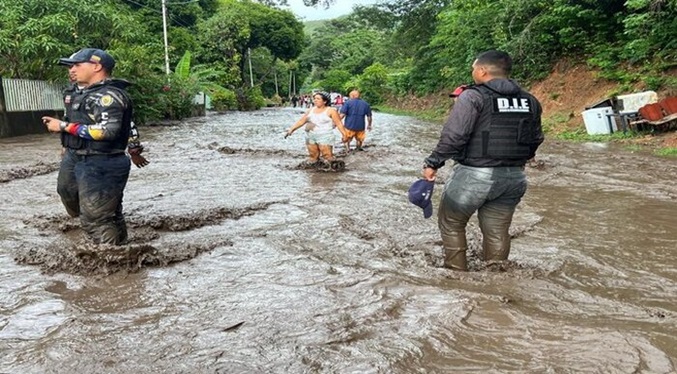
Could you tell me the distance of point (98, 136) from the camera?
4688 millimetres

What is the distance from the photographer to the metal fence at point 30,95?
669 inches

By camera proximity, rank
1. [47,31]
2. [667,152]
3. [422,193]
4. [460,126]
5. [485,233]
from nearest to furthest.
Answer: [460,126]
[422,193]
[485,233]
[667,152]
[47,31]

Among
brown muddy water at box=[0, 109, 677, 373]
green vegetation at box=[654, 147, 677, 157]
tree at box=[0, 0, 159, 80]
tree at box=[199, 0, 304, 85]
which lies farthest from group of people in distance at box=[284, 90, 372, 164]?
tree at box=[199, 0, 304, 85]

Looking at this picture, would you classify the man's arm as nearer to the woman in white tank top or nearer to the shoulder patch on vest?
the shoulder patch on vest

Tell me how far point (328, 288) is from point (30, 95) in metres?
17.0

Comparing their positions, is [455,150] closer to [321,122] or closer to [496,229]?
[496,229]

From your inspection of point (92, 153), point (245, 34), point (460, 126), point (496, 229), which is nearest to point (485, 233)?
point (496, 229)

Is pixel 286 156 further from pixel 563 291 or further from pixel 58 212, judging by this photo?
pixel 563 291

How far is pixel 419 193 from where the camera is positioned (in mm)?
4574

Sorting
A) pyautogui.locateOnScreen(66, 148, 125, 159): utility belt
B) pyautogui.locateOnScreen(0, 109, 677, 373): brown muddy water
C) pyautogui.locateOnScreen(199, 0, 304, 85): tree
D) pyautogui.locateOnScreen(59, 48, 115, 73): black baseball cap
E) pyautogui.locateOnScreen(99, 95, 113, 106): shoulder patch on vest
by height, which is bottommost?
pyautogui.locateOnScreen(0, 109, 677, 373): brown muddy water

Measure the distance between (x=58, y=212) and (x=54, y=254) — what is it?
2288mm

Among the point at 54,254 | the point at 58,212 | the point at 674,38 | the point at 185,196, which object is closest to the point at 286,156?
the point at 185,196

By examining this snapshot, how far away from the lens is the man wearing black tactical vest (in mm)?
4246

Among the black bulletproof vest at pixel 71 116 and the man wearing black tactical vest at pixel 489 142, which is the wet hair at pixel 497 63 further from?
the black bulletproof vest at pixel 71 116
